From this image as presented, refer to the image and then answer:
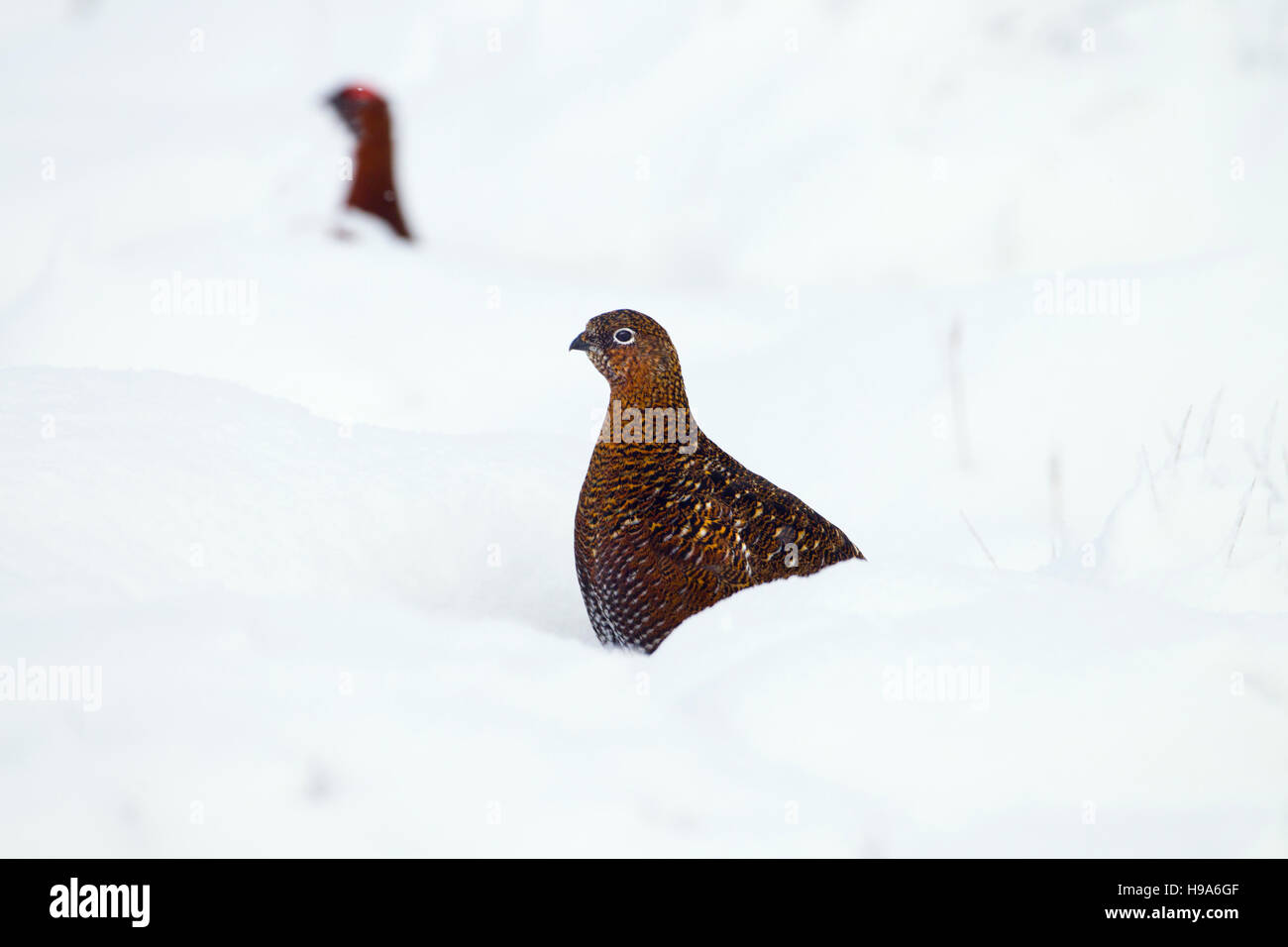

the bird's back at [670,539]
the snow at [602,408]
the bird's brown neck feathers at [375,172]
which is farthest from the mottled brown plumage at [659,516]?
the bird's brown neck feathers at [375,172]

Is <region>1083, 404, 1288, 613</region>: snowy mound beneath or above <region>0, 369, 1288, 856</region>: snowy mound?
above

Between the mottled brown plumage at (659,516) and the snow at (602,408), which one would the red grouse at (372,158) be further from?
the mottled brown plumage at (659,516)

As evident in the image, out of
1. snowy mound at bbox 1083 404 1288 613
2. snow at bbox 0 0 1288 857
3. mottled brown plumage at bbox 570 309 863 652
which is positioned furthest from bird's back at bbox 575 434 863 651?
snowy mound at bbox 1083 404 1288 613

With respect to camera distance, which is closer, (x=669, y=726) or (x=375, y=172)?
(x=669, y=726)

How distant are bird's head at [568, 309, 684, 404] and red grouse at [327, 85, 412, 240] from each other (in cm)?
361

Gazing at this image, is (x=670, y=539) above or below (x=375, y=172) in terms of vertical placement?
below

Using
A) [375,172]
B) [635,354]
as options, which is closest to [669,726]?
[635,354]

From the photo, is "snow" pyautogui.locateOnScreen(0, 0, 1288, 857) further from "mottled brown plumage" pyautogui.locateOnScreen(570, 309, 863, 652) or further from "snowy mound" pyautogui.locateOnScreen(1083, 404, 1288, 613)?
"mottled brown plumage" pyautogui.locateOnScreen(570, 309, 863, 652)

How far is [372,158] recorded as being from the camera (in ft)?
19.8

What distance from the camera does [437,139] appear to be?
7.98 metres

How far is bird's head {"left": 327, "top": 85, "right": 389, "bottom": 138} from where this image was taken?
19.8 feet

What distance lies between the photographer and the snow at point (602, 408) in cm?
159

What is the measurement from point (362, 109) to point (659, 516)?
4.14 meters

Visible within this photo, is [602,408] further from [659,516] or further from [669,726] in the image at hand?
[669,726]
